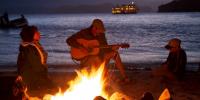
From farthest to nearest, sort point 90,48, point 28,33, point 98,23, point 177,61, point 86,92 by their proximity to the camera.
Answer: point 177,61
point 90,48
point 98,23
point 28,33
point 86,92

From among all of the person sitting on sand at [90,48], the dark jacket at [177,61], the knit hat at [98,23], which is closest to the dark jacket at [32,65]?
the person sitting on sand at [90,48]

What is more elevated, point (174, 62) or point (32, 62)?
point (32, 62)

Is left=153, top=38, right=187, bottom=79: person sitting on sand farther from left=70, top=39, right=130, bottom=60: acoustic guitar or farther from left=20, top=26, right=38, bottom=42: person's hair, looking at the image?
left=20, top=26, right=38, bottom=42: person's hair

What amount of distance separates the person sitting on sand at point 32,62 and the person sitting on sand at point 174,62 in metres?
2.75

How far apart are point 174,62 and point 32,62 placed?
3.33m

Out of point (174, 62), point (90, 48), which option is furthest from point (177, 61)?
point (90, 48)

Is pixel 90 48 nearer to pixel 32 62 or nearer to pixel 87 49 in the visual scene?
pixel 87 49

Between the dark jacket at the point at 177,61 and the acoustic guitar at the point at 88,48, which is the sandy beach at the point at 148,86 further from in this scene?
the acoustic guitar at the point at 88,48

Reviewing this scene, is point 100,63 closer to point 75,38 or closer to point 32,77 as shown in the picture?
point 75,38

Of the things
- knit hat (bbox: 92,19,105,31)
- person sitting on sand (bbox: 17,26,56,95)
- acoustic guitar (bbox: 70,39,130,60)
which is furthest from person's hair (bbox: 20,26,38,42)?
acoustic guitar (bbox: 70,39,130,60)

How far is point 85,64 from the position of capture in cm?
904

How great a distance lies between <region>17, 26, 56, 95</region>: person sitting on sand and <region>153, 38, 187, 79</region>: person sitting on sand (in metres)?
2.75

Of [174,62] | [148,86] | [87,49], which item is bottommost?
[148,86]

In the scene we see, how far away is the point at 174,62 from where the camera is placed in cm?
955
